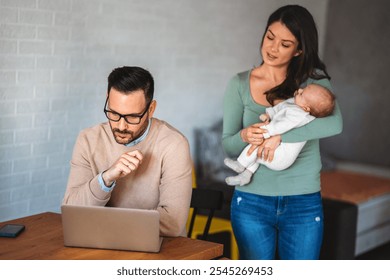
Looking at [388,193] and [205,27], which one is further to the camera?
[388,193]

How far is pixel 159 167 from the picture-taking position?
2.39 m

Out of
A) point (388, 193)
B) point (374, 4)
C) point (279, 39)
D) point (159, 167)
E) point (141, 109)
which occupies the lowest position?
point (388, 193)

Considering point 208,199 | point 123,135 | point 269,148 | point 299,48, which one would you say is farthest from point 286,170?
point 123,135

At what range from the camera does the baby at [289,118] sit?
251 centimetres

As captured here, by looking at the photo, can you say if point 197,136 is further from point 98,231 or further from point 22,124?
point 98,231

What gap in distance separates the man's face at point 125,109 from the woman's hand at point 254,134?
43 cm

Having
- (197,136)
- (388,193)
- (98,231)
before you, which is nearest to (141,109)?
(98,231)

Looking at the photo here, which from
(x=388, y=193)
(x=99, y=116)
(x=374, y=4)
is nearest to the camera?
(x=99, y=116)

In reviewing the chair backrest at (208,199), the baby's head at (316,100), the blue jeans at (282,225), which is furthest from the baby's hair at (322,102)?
the chair backrest at (208,199)

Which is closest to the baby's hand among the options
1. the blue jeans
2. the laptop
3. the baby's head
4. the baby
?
the baby

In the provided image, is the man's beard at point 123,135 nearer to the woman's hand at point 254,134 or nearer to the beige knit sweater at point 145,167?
the beige knit sweater at point 145,167

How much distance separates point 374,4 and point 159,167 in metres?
3.97
